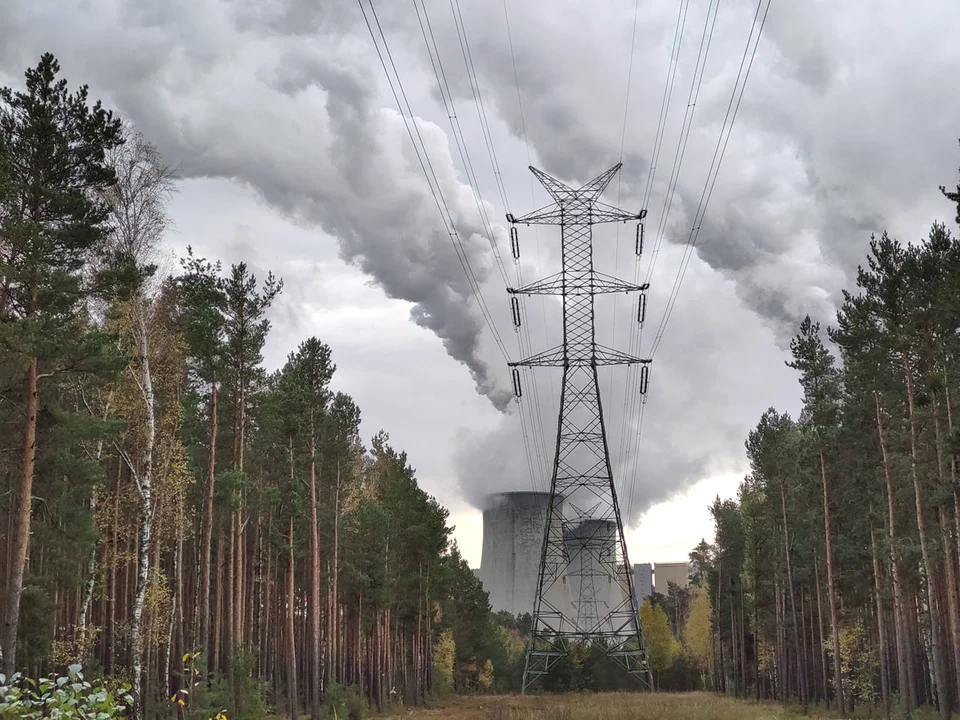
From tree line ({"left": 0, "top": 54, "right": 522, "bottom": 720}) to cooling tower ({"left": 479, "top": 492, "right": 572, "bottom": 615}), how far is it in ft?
101

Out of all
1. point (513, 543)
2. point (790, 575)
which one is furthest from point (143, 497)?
point (513, 543)

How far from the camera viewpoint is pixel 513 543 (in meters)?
77.4

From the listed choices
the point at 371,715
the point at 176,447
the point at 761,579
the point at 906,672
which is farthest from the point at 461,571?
the point at 176,447

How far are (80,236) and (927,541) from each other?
2721 cm

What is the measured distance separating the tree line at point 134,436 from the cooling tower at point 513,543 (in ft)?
101

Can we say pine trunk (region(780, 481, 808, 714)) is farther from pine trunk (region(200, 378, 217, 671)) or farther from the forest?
pine trunk (region(200, 378, 217, 671))

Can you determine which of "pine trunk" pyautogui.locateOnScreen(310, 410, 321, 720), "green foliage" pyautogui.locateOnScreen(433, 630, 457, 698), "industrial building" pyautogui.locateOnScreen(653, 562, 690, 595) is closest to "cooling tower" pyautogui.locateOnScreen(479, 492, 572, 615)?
"green foliage" pyautogui.locateOnScreen(433, 630, 457, 698)

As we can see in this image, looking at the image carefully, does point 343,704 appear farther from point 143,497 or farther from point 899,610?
point 899,610

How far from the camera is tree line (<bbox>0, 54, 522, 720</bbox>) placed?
19.0 m

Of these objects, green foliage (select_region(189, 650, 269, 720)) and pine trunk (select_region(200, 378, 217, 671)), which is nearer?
green foliage (select_region(189, 650, 269, 720))

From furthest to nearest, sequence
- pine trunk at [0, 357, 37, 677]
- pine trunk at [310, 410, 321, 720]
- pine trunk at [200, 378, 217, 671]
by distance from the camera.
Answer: pine trunk at [310, 410, 321, 720] < pine trunk at [200, 378, 217, 671] < pine trunk at [0, 357, 37, 677]

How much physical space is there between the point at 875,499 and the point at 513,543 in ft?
137

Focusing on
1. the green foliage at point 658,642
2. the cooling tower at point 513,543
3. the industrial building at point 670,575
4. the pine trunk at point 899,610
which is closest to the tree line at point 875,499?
the pine trunk at point 899,610

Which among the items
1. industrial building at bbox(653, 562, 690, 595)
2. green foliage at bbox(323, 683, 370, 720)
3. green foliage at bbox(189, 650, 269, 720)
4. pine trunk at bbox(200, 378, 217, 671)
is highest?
pine trunk at bbox(200, 378, 217, 671)
